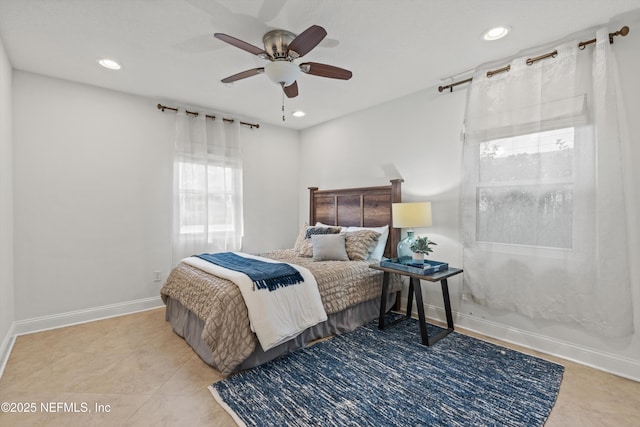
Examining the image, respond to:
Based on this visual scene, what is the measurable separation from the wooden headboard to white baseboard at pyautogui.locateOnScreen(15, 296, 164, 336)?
247cm

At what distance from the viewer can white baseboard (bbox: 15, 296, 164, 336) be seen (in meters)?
2.97

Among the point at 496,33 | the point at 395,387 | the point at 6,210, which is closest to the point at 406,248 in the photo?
the point at 395,387

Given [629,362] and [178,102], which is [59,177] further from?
[629,362]

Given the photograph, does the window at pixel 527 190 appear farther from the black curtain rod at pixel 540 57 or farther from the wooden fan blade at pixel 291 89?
the wooden fan blade at pixel 291 89

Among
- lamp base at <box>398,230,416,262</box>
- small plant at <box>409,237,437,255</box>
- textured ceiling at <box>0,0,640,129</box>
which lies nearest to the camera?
textured ceiling at <box>0,0,640,129</box>

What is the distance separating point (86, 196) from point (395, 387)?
11.8ft

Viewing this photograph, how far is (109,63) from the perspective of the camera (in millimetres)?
2793

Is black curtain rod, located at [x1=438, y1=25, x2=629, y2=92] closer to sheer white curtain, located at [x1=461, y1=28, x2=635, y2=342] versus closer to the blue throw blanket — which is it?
sheer white curtain, located at [x1=461, y1=28, x2=635, y2=342]

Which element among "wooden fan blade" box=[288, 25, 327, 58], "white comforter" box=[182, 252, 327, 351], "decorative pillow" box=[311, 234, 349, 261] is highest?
"wooden fan blade" box=[288, 25, 327, 58]

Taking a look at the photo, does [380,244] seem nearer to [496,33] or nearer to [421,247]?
[421,247]

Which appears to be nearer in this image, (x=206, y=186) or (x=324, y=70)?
(x=324, y=70)

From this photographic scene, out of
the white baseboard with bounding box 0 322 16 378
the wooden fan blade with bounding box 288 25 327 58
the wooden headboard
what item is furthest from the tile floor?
the wooden fan blade with bounding box 288 25 327 58

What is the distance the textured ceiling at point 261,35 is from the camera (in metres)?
2.02

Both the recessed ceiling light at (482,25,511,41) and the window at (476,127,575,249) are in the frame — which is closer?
the recessed ceiling light at (482,25,511,41)
